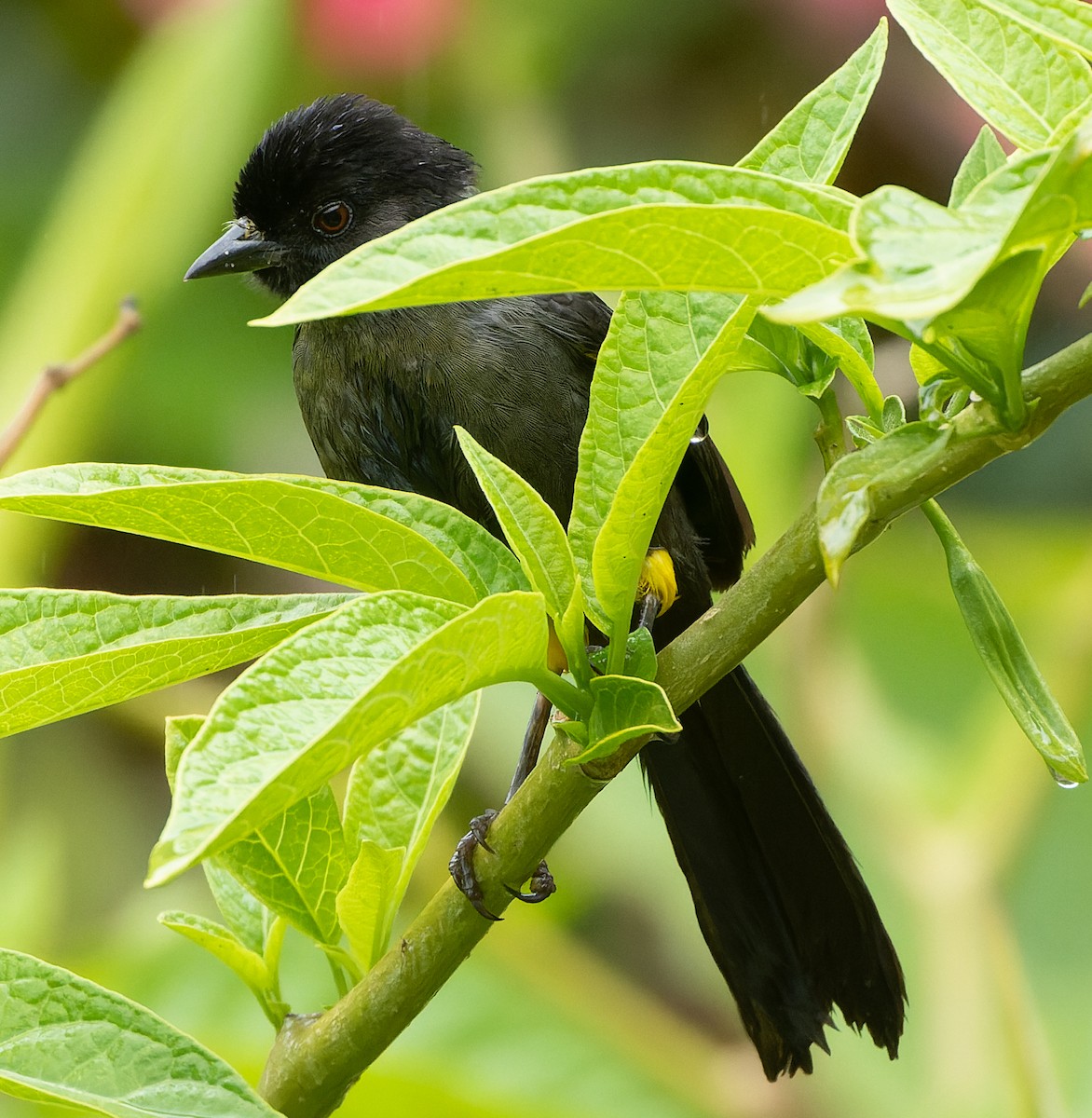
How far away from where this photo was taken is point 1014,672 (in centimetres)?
85

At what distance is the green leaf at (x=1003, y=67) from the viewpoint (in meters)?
0.79

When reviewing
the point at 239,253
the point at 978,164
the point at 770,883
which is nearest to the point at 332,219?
the point at 239,253

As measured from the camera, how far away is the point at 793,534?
0.82m

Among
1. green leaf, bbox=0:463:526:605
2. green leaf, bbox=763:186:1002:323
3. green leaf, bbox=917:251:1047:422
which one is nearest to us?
green leaf, bbox=763:186:1002:323

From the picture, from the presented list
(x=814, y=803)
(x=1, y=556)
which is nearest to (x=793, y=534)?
(x=814, y=803)

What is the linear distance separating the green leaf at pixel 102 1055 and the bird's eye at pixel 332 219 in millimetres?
1610

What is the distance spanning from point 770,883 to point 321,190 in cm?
126

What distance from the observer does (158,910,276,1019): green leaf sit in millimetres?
1085

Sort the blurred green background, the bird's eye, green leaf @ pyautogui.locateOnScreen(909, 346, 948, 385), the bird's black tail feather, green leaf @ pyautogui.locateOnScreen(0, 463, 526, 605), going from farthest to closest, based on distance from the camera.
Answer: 1. the bird's eye
2. the blurred green background
3. the bird's black tail feather
4. green leaf @ pyautogui.locateOnScreen(909, 346, 948, 385)
5. green leaf @ pyautogui.locateOnScreen(0, 463, 526, 605)

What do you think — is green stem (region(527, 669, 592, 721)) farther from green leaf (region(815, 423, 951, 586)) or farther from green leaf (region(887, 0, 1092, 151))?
green leaf (region(887, 0, 1092, 151))

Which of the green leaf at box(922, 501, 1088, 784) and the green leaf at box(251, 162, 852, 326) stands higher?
the green leaf at box(251, 162, 852, 326)

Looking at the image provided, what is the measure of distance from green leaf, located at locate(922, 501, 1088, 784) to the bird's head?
158 cm

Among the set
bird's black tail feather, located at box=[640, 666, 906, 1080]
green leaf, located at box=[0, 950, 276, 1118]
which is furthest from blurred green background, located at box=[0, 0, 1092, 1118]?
green leaf, located at box=[0, 950, 276, 1118]

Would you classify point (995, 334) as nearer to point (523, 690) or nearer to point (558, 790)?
point (558, 790)
